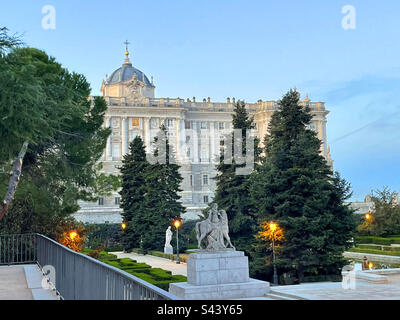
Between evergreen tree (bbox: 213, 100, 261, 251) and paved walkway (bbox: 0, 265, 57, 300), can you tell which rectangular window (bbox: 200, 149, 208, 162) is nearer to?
evergreen tree (bbox: 213, 100, 261, 251)

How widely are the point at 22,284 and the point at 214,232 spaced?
25.3ft

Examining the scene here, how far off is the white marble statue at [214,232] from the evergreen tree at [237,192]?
942 centimetres

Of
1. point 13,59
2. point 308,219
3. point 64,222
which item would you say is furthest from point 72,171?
point 308,219

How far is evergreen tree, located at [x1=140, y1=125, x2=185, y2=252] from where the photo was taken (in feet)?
123

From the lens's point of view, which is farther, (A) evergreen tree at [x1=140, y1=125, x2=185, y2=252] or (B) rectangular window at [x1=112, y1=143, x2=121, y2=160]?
(B) rectangular window at [x1=112, y1=143, x2=121, y2=160]

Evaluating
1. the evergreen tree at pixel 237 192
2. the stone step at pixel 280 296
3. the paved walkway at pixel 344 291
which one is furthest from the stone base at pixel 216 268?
the evergreen tree at pixel 237 192

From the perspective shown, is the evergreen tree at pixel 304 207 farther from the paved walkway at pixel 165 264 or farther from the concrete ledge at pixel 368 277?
the paved walkway at pixel 165 264

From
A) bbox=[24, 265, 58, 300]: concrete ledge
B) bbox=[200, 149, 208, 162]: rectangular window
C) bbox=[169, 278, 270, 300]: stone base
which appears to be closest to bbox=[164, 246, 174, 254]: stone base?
bbox=[169, 278, 270, 300]: stone base

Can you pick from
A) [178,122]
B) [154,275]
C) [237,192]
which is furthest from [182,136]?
[154,275]

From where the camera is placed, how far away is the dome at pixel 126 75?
81.3 meters

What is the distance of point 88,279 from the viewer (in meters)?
6.89

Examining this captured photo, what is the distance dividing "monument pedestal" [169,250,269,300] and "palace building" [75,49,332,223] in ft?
170

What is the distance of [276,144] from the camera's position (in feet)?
78.2

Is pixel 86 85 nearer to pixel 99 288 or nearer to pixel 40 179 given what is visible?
pixel 40 179
